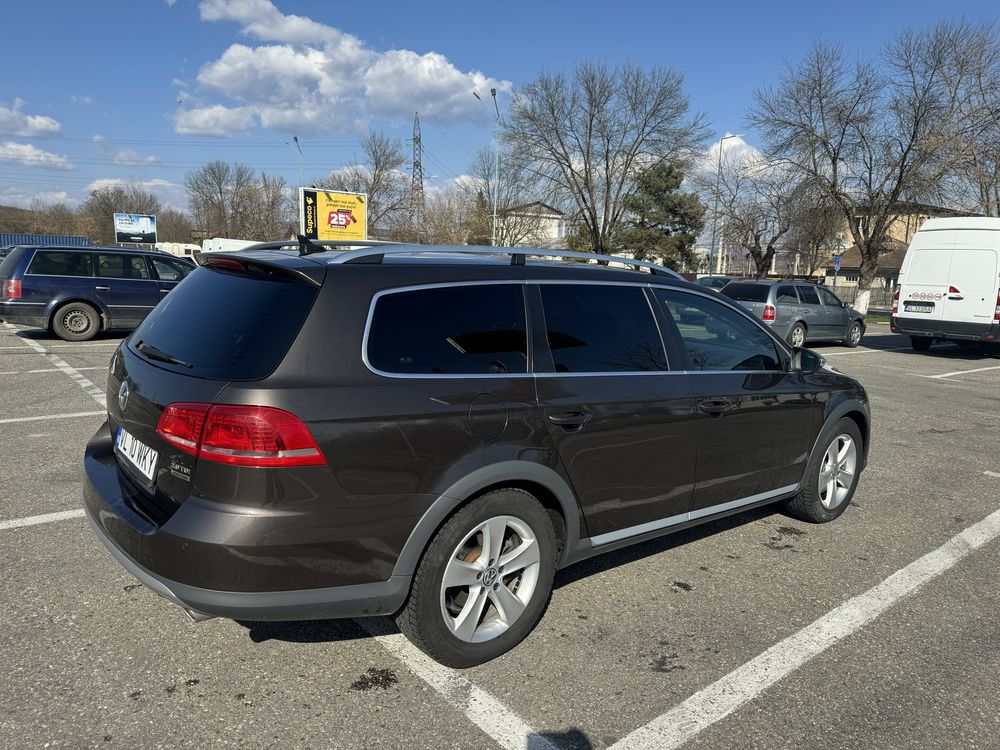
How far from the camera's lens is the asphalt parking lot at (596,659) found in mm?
2486

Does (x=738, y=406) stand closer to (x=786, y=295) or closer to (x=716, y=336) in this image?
(x=716, y=336)

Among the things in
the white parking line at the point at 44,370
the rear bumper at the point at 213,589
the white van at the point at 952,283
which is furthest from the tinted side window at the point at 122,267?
the white van at the point at 952,283

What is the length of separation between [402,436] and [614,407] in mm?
1114

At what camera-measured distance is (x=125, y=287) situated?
41.9 ft

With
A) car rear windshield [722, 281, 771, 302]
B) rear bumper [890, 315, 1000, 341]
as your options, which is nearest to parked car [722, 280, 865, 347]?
car rear windshield [722, 281, 771, 302]

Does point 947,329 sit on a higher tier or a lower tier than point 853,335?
higher

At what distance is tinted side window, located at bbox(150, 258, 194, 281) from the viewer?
13.2 m

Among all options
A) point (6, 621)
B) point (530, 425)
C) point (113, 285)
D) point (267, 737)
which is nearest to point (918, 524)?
point (530, 425)

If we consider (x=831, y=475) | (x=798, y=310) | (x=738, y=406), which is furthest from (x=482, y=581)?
(x=798, y=310)

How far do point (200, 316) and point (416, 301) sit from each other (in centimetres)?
93

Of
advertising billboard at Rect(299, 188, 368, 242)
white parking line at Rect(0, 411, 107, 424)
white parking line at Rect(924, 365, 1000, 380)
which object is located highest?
advertising billboard at Rect(299, 188, 368, 242)

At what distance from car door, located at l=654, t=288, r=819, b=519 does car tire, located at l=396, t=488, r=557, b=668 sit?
1.13 m

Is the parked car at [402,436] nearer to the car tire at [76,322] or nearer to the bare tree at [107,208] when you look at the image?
the car tire at [76,322]

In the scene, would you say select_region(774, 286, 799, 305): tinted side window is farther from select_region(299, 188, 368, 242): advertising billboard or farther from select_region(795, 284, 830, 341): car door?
select_region(299, 188, 368, 242): advertising billboard
